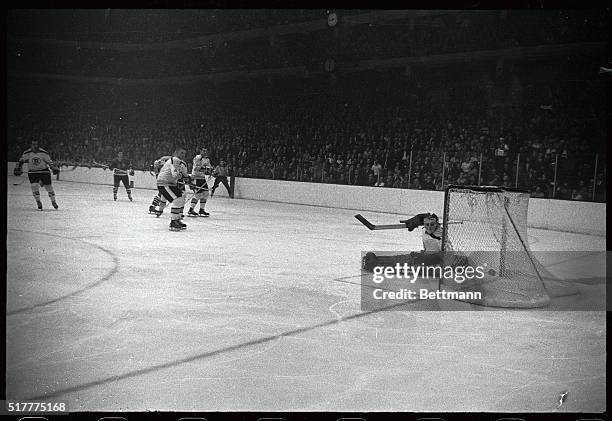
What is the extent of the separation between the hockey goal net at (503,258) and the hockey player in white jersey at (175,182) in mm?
5280

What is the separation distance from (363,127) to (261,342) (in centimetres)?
1675

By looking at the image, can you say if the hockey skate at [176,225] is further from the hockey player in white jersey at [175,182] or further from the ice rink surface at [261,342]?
the ice rink surface at [261,342]

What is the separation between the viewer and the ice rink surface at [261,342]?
9.56ft

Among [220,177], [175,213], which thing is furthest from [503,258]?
[220,177]

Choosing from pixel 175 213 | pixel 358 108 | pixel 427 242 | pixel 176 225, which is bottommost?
pixel 176 225

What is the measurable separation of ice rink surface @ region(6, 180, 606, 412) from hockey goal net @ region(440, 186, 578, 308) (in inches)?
10.8

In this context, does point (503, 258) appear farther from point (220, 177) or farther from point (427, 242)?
point (220, 177)

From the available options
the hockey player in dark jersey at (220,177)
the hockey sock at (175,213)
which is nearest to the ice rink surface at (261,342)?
the hockey sock at (175,213)

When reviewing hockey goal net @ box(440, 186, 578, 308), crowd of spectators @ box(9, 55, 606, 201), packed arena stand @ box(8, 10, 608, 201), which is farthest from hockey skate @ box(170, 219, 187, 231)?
hockey goal net @ box(440, 186, 578, 308)

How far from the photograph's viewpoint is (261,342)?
3.86m

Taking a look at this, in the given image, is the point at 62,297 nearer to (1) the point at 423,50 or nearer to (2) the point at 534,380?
(2) the point at 534,380

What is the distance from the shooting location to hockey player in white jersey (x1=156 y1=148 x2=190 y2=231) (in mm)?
10336

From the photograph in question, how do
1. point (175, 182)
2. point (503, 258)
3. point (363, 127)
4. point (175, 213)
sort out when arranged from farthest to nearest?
point (363, 127), point (175, 182), point (175, 213), point (503, 258)
